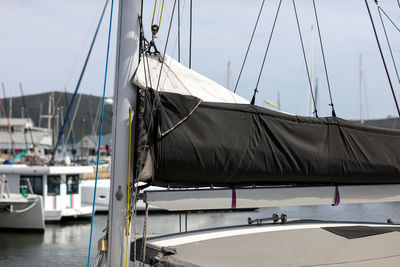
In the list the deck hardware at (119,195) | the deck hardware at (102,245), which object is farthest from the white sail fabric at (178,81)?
the deck hardware at (102,245)

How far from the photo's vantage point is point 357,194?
5664 mm

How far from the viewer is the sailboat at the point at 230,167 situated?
14.8 ft

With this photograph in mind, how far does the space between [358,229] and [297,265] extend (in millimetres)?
1952

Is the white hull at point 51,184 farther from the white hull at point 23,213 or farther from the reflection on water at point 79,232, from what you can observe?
the white hull at point 23,213

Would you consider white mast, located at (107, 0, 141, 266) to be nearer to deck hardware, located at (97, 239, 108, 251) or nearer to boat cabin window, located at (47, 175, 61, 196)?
deck hardware, located at (97, 239, 108, 251)

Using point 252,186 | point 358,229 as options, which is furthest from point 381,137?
point 252,186

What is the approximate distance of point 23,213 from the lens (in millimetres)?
20469

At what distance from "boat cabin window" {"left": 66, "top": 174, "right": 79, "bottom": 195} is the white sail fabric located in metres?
18.3

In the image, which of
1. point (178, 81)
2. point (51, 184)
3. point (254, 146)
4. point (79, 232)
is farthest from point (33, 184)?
point (254, 146)

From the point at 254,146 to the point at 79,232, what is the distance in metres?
17.0

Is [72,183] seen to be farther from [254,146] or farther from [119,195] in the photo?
[119,195]

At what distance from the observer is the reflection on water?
16188 millimetres

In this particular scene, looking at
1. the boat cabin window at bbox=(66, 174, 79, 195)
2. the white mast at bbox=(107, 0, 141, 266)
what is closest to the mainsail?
the white mast at bbox=(107, 0, 141, 266)

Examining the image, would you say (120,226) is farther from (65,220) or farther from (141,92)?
(65,220)
